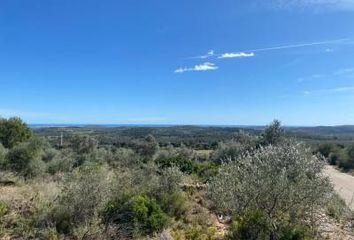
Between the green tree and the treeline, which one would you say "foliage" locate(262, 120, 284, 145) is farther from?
the treeline

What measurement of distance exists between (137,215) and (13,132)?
86.9 feet

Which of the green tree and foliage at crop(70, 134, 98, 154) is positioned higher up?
the green tree

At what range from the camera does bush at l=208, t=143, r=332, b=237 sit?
27.8ft

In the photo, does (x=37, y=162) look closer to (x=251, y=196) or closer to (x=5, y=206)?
(x=5, y=206)

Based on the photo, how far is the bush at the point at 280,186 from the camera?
8.48 meters

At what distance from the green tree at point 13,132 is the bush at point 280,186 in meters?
26.6

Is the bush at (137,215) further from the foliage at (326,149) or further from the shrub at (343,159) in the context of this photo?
the foliage at (326,149)

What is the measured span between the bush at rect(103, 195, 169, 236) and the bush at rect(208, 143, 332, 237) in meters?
1.78

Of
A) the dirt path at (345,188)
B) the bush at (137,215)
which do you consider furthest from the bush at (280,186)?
the dirt path at (345,188)

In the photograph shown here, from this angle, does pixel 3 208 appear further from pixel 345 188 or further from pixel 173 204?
pixel 345 188

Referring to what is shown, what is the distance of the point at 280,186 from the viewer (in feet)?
27.4

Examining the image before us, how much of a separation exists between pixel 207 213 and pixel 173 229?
71.7 inches

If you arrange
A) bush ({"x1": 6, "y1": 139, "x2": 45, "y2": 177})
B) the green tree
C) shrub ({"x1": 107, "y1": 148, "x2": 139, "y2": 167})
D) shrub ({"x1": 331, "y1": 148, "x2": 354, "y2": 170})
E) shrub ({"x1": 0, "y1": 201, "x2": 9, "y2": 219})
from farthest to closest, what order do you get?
1. shrub ({"x1": 331, "y1": 148, "x2": 354, "y2": 170})
2. the green tree
3. shrub ({"x1": 107, "y1": 148, "x2": 139, "y2": 167})
4. bush ({"x1": 6, "y1": 139, "x2": 45, "y2": 177})
5. shrub ({"x1": 0, "y1": 201, "x2": 9, "y2": 219})

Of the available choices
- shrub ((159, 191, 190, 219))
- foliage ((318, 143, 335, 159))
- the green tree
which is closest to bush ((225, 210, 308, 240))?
shrub ((159, 191, 190, 219))
